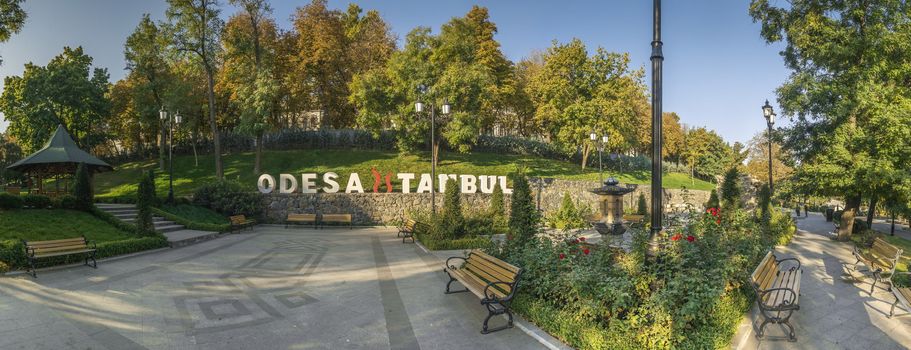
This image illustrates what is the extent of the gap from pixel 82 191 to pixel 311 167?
51.1 ft

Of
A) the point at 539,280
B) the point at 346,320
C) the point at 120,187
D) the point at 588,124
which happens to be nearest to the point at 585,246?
the point at 539,280

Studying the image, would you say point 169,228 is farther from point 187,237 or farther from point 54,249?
point 54,249

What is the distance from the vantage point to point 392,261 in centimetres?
1167

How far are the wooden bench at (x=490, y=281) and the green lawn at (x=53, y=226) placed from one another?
1187 cm

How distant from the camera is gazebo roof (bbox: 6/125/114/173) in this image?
1873 centimetres

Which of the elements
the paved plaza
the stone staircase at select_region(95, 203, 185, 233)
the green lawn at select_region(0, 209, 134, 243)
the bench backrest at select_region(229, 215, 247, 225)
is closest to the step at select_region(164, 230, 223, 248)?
the stone staircase at select_region(95, 203, 185, 233)

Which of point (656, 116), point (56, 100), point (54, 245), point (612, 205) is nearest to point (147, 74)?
point (56, 100)

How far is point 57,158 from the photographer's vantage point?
61.8 ft

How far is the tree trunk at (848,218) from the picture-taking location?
17250 millimetres

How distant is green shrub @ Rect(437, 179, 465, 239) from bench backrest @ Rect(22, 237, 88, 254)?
9.68 metres

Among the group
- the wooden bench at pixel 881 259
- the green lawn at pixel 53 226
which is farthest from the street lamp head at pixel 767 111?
the green lawn at pixel 53 226

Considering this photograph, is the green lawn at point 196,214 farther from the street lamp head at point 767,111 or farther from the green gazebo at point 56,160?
the street lamp head at point 767,111

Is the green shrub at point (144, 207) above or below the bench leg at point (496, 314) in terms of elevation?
above

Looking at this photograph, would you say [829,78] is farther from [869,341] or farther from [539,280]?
[539,280]
